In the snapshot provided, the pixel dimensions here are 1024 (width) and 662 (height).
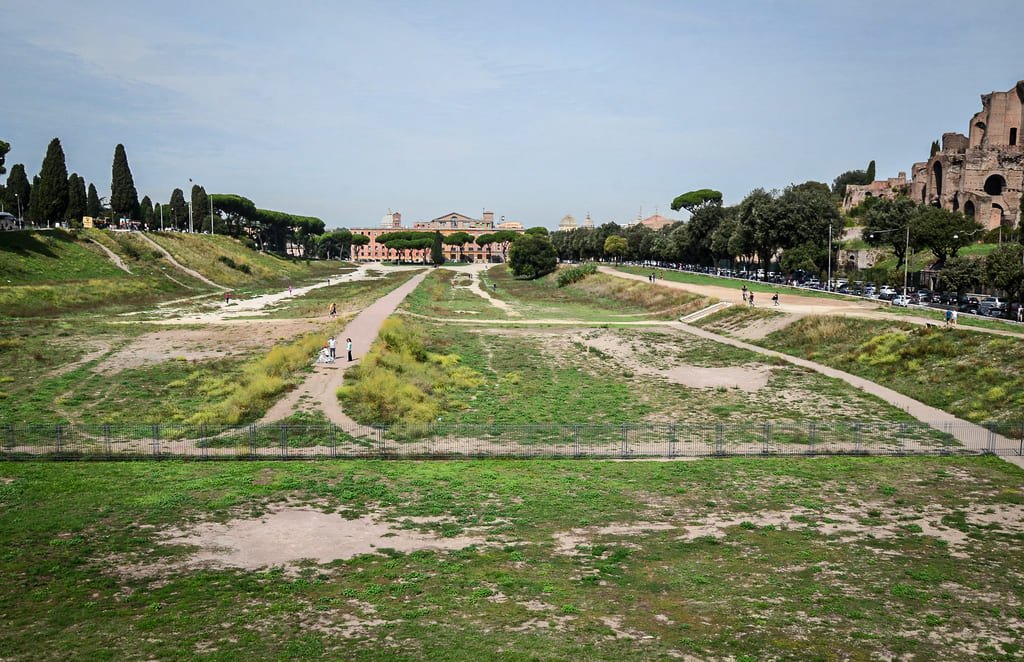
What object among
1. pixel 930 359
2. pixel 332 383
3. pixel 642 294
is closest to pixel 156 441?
pixel 332 383

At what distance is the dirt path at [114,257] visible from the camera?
297 feet

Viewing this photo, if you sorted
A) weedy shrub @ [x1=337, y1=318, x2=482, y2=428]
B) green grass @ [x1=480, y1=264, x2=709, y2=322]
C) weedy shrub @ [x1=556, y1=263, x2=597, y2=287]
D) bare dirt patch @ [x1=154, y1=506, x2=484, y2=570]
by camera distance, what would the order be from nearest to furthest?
1. bare dirt patch @ [x1=154, y1=506, x2=484, y2=570]
2. weedy shrub @ [x1=337, y1=318, x2=482, y2=428]
3. green grass @ [x1=480, y1=264, x2=709, y2=322]
4. weedy shrub @ [x1=556, y1=263, x2=597, y2=287]

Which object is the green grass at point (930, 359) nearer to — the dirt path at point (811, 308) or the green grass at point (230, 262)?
the dirt path at point (811, 308)

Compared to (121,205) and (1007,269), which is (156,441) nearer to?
(1007,269)

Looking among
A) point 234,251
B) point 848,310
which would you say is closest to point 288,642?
point 848,310

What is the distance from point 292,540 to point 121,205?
113972mm

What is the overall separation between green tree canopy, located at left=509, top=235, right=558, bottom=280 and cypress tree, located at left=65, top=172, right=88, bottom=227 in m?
71.9

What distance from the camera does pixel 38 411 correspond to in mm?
32656

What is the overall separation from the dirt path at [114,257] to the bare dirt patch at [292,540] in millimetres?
82007

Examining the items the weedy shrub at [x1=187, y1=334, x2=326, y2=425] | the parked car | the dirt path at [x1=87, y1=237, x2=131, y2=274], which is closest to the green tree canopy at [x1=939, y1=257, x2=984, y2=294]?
the parked car

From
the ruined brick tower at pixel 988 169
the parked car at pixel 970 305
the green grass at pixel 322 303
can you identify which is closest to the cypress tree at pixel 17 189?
the green grass at pixel 322 303

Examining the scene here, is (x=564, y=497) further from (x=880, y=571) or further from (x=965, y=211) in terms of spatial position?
(x=965, y=211)

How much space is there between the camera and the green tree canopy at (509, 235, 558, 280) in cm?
13800

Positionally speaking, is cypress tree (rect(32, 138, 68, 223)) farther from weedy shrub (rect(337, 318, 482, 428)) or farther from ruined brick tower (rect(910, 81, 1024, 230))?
ruined brick tower (rect(910, 81, 1024, 230))
